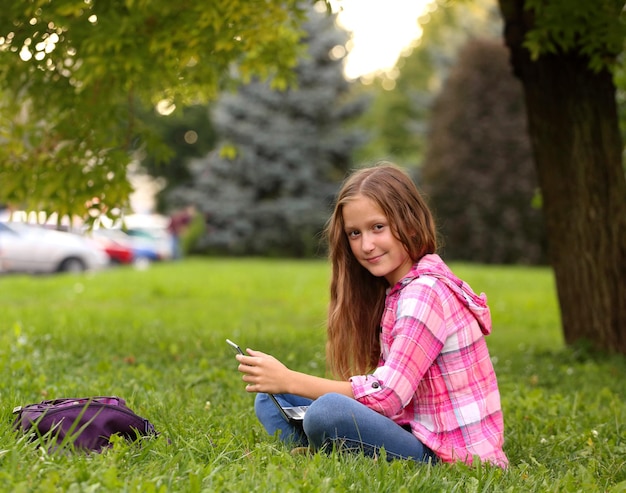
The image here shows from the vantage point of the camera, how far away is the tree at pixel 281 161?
27281mm

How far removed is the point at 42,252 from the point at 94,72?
13.9m

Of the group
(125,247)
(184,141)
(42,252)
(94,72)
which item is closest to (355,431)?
(94,72)

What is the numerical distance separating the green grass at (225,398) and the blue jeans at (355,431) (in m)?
0.09

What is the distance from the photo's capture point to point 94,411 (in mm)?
3139

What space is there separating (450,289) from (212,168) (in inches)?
1000

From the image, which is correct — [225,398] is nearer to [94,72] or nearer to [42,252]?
[94,72]

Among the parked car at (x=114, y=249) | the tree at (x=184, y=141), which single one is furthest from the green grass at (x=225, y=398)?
the tree at (x=184, y=141)

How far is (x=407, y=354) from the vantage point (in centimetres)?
305

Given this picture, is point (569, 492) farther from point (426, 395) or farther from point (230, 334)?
point (230, 334)

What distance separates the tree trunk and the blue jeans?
12.9ft

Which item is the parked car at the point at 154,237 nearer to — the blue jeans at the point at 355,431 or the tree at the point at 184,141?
the tree at the point at 184,141

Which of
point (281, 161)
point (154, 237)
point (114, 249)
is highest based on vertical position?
point (281, 161)

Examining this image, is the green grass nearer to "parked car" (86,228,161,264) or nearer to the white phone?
the white phone

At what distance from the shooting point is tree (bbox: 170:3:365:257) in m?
27.3
